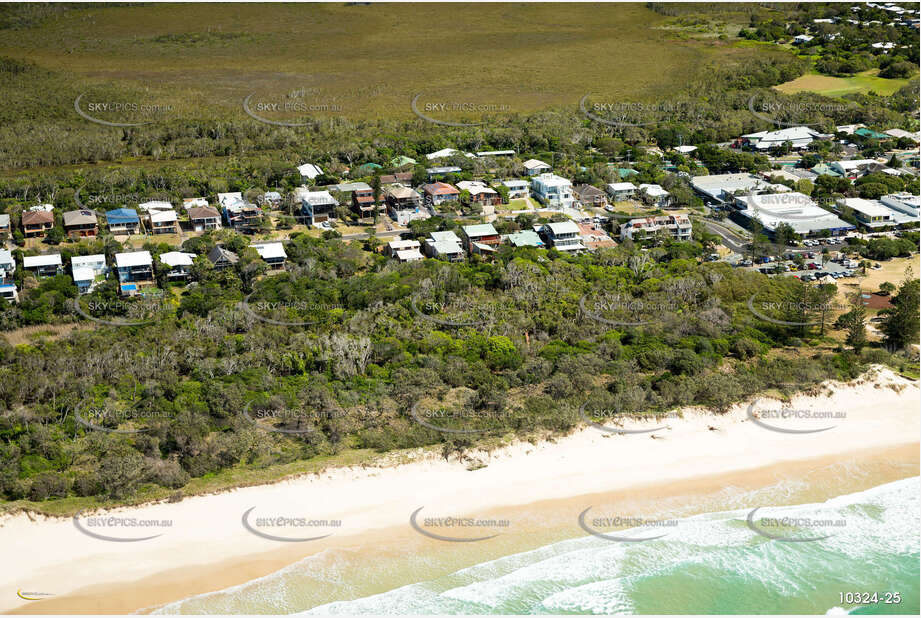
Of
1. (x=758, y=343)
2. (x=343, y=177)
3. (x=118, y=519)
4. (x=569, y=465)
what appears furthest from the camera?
(x=343, y=177)

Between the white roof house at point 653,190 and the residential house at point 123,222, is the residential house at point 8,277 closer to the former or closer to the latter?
the residential house at point 123,222

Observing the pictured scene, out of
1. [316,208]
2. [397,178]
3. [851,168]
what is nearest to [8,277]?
[316,208]

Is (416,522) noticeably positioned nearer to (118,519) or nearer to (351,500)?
(351,500)

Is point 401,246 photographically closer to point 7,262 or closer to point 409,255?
point 409,255

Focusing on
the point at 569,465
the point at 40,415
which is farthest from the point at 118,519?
the point at 569,465

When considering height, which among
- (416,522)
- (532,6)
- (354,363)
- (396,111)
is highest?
(532,6)
